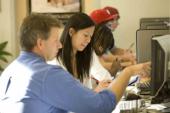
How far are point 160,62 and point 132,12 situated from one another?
299 cm

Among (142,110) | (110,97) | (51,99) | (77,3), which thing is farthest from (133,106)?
(77,3)

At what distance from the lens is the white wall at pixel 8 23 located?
5230 mm

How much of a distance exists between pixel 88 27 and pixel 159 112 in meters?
0.69

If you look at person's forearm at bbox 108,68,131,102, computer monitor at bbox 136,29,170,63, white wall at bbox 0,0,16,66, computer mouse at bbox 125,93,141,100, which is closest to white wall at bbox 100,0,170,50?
white wall at bbox 0,0,16,66

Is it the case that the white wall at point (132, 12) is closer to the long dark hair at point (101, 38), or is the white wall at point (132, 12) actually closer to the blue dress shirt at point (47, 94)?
the long dark hair at point (101, 38)

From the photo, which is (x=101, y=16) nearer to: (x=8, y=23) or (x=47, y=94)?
(x=47, y=94)

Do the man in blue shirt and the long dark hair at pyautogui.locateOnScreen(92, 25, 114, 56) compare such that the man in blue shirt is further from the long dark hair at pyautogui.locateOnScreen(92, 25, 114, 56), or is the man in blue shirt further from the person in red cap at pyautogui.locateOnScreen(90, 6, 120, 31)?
the person in red cap at pyautogui.locateOnScreen(90, 6, 120, 31)

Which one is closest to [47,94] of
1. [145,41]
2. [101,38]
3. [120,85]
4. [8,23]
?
[120,85]

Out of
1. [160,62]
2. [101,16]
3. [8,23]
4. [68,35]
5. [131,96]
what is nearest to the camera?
[160,62]

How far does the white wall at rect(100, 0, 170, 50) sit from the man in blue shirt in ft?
10.9

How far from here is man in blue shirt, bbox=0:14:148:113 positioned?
4.96ft

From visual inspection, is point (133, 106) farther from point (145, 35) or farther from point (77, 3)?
point (77, 3)

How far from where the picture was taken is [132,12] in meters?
4.96

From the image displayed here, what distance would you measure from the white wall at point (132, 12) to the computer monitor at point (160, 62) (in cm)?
285
